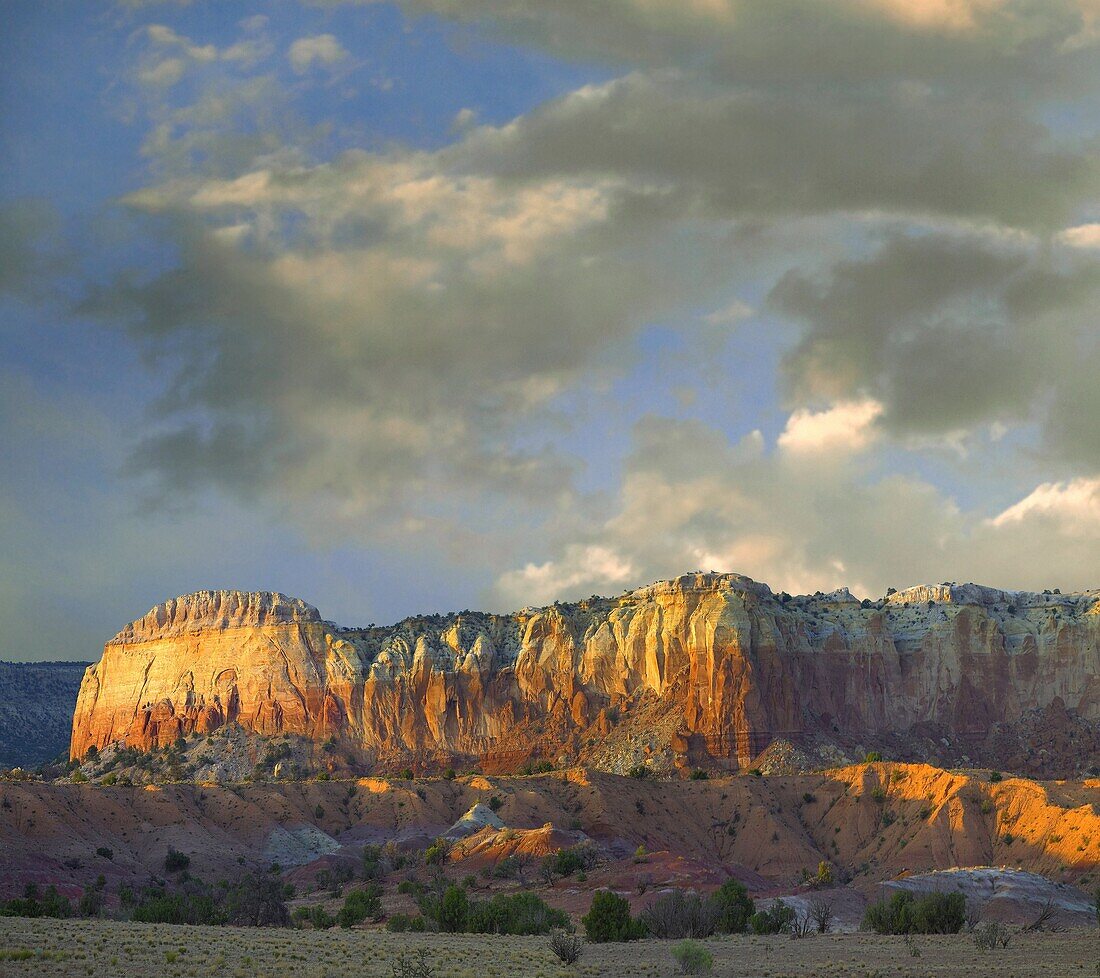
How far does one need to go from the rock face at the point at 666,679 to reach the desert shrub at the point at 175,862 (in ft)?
148

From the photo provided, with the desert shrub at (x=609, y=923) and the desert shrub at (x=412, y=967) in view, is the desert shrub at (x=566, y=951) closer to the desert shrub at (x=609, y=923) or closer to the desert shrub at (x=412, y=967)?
the desert shrub at (x=412, y=967)

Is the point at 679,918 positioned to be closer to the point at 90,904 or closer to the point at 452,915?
the point at 452,915

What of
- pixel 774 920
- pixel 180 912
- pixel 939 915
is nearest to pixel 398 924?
pixel 180 912

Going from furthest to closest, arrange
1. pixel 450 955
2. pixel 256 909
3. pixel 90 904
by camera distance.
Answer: pixel 90 904, pixel 256 909, pixel 450 955

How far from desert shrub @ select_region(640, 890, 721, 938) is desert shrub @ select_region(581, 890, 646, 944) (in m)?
2.02

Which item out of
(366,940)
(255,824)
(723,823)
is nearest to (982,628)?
(723,823)

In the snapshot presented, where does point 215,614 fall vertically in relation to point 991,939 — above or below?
above

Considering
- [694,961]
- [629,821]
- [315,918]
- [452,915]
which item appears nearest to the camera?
[694,961]

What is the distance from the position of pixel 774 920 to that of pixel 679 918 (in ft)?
27.5

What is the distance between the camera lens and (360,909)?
89.1m

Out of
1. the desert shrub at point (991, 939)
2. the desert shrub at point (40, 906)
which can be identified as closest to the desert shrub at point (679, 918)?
the desert shrub at point (991, 939)

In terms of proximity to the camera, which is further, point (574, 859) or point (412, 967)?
point (574, 859)

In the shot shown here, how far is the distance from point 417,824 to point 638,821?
686 inches

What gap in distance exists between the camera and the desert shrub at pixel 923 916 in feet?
250
